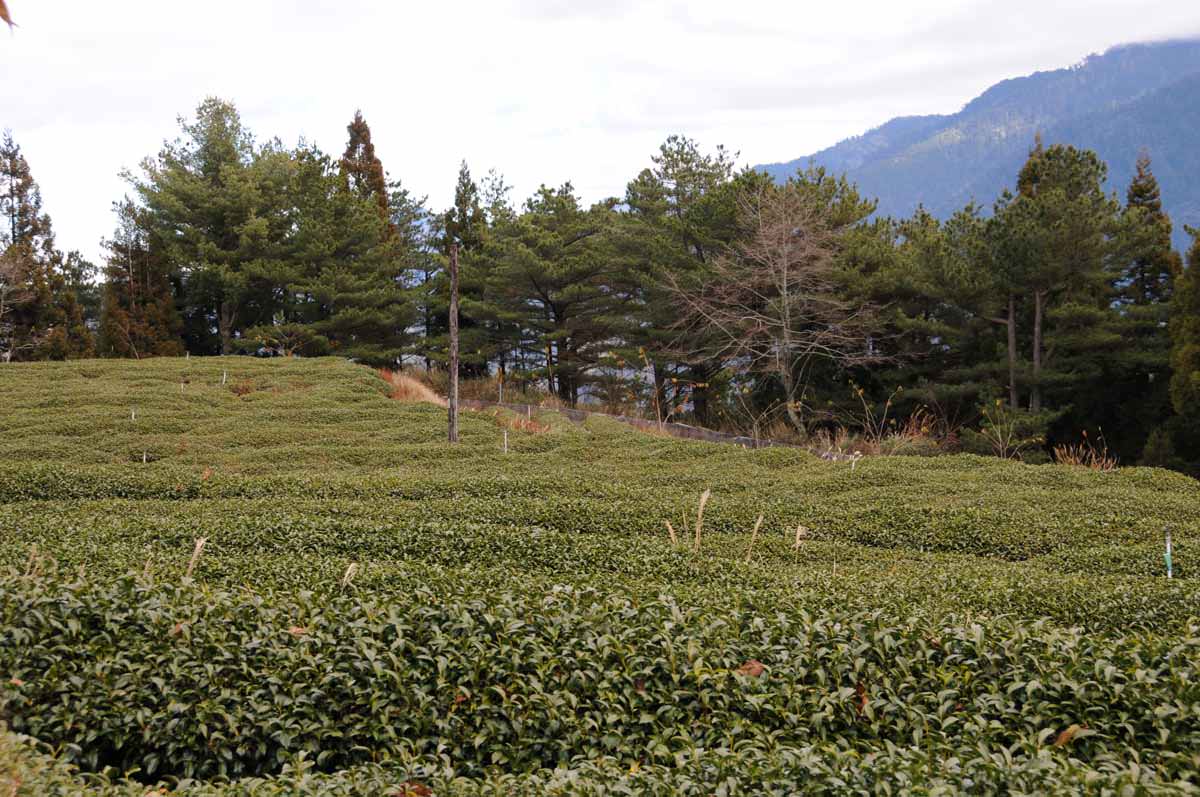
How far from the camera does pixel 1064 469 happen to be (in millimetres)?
14406

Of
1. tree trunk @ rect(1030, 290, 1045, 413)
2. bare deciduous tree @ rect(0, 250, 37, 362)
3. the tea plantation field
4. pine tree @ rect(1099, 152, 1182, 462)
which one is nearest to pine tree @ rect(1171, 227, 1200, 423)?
pine tree @ rect(1099, 152, 1182, 462)

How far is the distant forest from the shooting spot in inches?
863

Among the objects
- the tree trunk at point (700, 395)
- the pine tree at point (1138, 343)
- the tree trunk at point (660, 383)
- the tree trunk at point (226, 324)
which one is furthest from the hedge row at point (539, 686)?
the tree trunk at point (226, 324)

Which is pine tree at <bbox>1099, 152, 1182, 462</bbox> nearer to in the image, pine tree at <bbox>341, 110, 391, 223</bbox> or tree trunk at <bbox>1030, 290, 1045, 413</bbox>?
tree trunk at <bbox>1030, 290, 1045, 413</bbox>

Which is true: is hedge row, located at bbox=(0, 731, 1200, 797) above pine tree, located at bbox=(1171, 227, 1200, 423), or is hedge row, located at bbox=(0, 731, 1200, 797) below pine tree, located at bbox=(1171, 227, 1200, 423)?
below

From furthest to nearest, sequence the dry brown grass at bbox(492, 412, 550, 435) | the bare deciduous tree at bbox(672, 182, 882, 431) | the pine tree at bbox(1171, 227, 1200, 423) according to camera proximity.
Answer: the bare deciduous tree at bbox(672, 182, 882, 431)
the pine tree at bbox(1171, 227, 1200, 423)
the dry brown grass at bbox(492, 412, 550, 435)

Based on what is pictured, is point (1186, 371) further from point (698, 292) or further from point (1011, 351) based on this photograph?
point (698, 292)

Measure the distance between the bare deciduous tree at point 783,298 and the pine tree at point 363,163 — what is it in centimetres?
1745

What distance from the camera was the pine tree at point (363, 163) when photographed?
37500mm

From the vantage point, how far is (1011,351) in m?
22.4

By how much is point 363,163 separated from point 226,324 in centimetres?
927

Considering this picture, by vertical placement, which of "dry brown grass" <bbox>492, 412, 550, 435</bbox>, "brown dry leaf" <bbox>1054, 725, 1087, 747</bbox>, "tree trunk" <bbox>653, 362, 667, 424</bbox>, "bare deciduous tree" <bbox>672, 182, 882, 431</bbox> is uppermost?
"bare deciduous tree" <bbox>672, 182, 882, 431</bbox>

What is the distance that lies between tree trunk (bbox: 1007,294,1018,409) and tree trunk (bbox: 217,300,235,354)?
2544 centimetres

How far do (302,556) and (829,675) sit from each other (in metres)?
5.27
